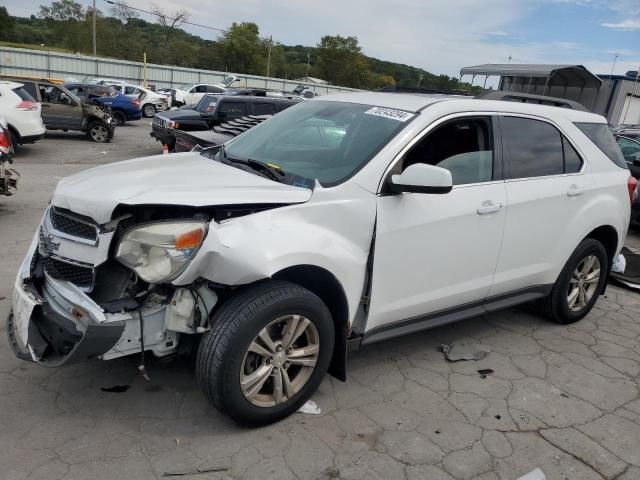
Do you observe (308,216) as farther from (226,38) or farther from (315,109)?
(226,38)

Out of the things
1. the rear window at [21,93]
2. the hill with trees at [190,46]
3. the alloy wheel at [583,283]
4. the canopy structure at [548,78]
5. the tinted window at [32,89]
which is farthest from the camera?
the hill with trees at [190,46]

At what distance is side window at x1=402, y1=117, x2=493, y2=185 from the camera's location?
3314 mm

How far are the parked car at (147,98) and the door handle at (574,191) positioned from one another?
23.0 m

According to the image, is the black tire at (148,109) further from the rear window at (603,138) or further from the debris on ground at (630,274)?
the rear window at (603,138)

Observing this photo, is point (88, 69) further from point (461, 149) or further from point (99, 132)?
point (461, 149)

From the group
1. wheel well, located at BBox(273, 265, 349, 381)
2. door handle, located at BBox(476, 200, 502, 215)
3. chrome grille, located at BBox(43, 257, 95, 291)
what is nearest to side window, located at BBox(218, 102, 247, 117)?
door handle, located at BBox(476, 200, 502, 215)

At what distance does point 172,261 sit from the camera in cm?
252

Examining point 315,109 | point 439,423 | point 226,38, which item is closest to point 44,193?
point 315,109

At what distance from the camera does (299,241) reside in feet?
8.87

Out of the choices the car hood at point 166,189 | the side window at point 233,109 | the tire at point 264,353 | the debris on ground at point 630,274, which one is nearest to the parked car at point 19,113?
the side window at point 233,109

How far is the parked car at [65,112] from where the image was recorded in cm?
1421

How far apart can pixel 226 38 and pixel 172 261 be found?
79282mm

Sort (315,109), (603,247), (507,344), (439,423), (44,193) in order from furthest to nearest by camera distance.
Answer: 1. (44,193)
2. (603,247)
3. (507,344)
4. (315,109)
5. (439,423)

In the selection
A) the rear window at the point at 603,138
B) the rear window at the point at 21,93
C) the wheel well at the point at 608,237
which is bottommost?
the rear window at the point at 21,93
